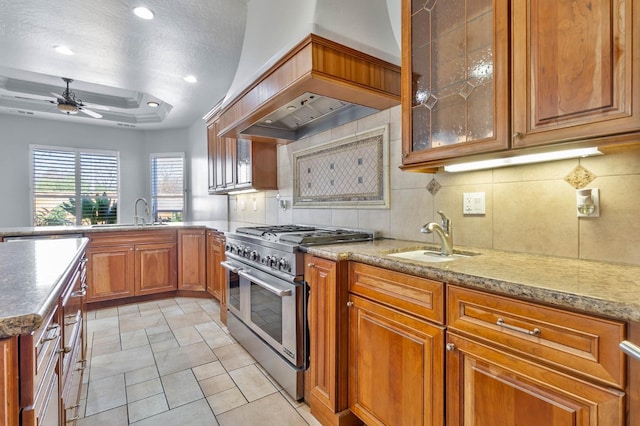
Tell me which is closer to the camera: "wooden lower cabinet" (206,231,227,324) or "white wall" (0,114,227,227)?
"wooden lower cabinet" (206,231,227,324)

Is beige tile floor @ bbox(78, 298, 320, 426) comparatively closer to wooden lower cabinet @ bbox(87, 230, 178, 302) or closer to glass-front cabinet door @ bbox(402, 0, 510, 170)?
wooden lower cabinet @ bbox(87, 230, 178, 302)

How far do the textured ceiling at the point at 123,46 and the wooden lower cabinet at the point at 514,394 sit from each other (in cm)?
270

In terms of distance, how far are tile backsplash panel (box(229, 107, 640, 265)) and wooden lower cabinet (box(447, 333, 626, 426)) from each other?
0.66 metres

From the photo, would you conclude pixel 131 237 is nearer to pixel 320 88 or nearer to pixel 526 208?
pixel 320 88

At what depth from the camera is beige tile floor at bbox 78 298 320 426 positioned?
1722 millimetres

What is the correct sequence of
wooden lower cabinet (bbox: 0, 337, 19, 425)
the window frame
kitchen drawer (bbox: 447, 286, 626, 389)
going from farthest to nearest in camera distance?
the window frame
kitchen drawer (bbox: 447, 286, 626, 389)
wooden lower cabinet (bbox: 0, 337, 19, 425)

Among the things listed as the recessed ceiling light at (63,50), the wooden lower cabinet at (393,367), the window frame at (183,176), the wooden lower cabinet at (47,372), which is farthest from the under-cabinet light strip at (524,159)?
the window frame at (183,176)

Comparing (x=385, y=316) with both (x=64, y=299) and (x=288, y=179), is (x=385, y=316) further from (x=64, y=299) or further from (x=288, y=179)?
(x=288, y=179)

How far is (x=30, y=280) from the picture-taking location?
3.37 feet

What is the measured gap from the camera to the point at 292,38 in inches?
72.3

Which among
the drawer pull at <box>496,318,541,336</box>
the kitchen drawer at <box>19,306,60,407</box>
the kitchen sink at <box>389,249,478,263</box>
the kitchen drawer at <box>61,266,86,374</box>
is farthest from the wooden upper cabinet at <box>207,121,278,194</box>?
the drawer pull at <box>496,318,541,336</box>

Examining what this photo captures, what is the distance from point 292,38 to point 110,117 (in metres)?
4.87

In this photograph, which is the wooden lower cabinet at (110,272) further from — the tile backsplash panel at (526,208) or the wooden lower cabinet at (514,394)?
the wooden lower cabinet at (514,394)

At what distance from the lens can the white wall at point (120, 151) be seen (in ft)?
16.3
